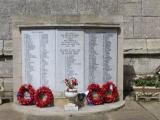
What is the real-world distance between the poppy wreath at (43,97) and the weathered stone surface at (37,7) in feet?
9.05

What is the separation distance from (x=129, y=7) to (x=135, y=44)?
1064mm

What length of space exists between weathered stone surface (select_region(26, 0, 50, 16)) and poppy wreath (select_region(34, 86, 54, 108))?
9.05ft

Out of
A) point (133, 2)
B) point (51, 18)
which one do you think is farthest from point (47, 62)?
point (133, 2)

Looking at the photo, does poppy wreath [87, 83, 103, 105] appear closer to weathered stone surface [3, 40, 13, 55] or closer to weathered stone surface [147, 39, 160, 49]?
weathered stone surface [147, 39, 160, 49]

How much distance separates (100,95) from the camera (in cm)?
966

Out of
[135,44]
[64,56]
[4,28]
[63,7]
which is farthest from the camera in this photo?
[135,44]

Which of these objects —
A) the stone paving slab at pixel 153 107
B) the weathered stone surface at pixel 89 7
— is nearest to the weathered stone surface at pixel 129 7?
the weathered stone surface at pixel 89 7

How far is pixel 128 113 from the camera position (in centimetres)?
909

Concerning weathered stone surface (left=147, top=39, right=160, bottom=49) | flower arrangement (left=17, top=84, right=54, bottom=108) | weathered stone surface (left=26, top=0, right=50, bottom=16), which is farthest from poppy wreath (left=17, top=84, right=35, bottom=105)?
weathered stone surface (left=147, top=39, right=160, bottom=49)

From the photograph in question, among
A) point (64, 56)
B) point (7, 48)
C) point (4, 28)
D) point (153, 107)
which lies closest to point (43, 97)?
point (64, 56)

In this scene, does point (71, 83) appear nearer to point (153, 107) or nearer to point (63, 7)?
point (153, 107)

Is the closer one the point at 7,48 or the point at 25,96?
the point at 25,96

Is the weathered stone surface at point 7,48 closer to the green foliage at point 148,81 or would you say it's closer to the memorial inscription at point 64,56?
the memorial inscription at point 64,56

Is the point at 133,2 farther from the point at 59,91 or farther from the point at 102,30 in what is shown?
the point at 59,91
